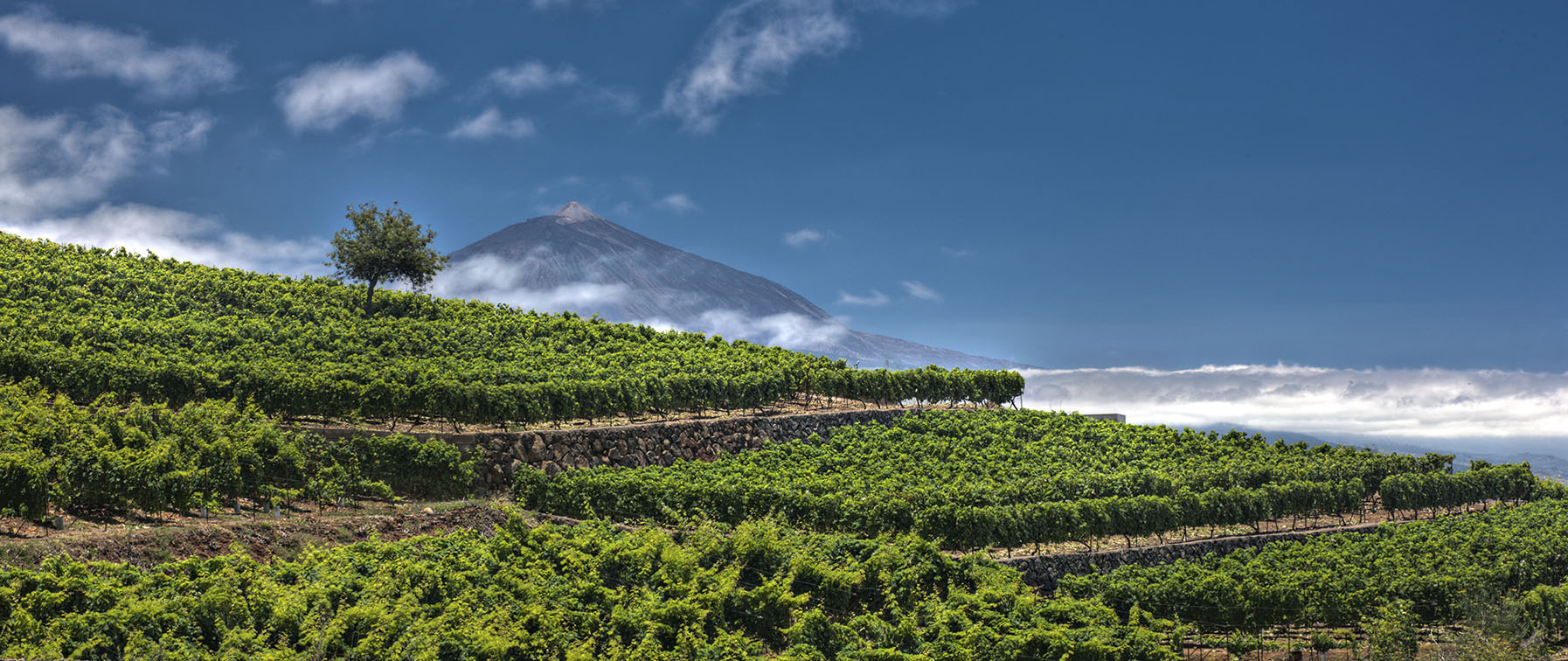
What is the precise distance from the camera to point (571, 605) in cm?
2155

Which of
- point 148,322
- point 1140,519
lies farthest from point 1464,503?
point 148,322

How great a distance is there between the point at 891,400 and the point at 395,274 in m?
26.7

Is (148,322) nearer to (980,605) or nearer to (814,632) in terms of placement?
(814,632)

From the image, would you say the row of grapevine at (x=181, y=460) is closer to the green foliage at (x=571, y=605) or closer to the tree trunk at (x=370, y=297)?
the green foliage at (x=571, y=605)

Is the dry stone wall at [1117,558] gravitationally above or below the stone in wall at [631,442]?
below

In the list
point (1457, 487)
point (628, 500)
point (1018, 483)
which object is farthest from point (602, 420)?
point (1457, 487)

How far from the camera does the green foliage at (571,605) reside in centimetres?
1791

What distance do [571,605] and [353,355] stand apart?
78.6 ft

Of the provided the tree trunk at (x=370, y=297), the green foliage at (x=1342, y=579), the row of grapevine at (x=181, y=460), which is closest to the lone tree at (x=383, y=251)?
the tree trunk at (x=370, y=297)

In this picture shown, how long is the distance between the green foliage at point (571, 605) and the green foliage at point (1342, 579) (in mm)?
2213

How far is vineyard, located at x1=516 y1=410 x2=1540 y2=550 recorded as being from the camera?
3247cm

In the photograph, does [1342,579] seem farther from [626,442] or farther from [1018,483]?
[626,442]

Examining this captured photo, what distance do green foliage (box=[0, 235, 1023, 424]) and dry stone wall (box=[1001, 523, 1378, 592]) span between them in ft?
54.5

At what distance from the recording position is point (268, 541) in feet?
80.7
